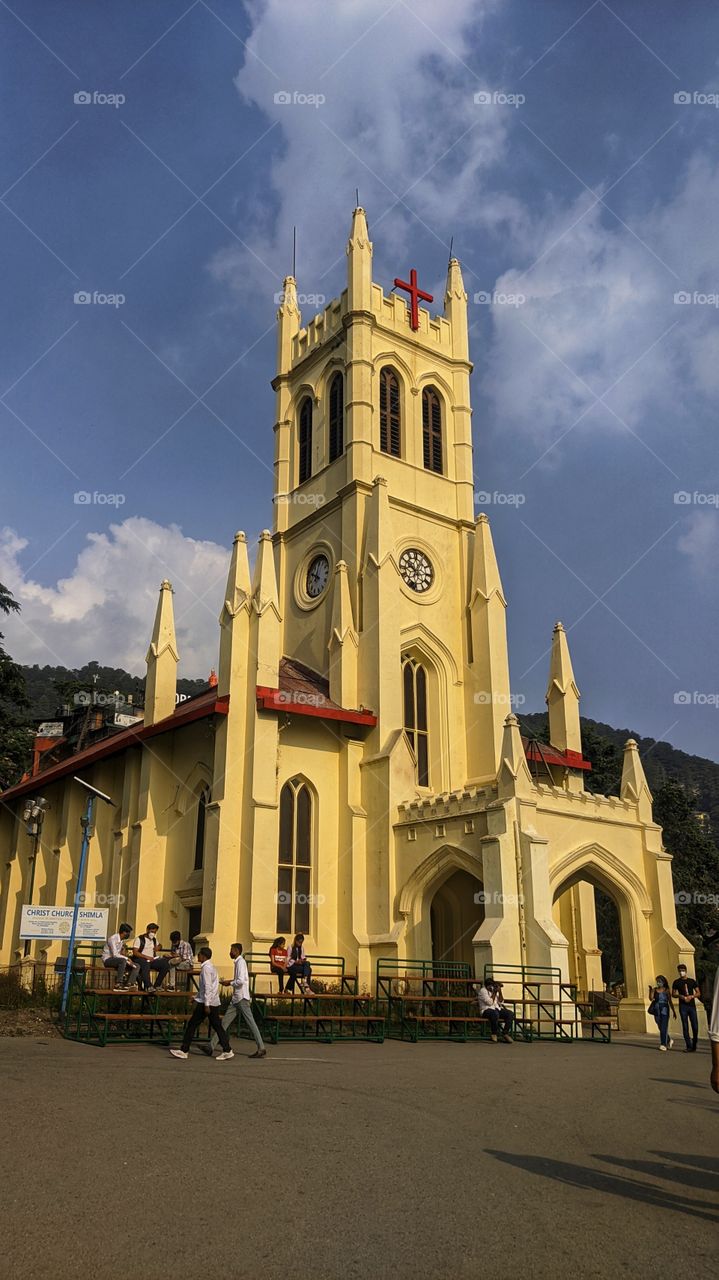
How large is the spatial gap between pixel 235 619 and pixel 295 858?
660cm

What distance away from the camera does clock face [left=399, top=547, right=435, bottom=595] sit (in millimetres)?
31953

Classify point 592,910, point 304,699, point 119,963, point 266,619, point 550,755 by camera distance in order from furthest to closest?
point 550,755, point 592,910, point 304,699, point 266,619, point 119,963

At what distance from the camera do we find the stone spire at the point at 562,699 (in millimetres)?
31672

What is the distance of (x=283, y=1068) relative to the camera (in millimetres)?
12312

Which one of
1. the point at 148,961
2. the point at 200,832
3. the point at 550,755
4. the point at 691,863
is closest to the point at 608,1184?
the point at 148,961

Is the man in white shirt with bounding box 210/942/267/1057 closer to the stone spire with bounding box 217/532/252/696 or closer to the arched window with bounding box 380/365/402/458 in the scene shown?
the stone spire with bounding box 217/532/252/696

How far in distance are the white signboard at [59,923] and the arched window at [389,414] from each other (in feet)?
61.7

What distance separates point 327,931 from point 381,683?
22.6 feet

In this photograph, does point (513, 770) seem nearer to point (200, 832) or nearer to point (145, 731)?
point (200, 832)

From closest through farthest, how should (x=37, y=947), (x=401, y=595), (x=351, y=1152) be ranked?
(x=351, y=1152)
(x=401, y=595)
(x=37, y=947)

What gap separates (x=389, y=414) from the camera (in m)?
34.6

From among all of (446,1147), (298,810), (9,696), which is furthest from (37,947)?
(446,1147)

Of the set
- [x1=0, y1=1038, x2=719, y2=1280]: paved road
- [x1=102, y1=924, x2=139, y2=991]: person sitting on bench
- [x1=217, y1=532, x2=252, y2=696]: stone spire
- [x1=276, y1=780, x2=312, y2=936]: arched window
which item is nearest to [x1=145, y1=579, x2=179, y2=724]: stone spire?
[x1=217, y1=532, x2=252, y2=696]: stone spire

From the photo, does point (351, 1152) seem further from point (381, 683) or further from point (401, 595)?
point (401, 595)
